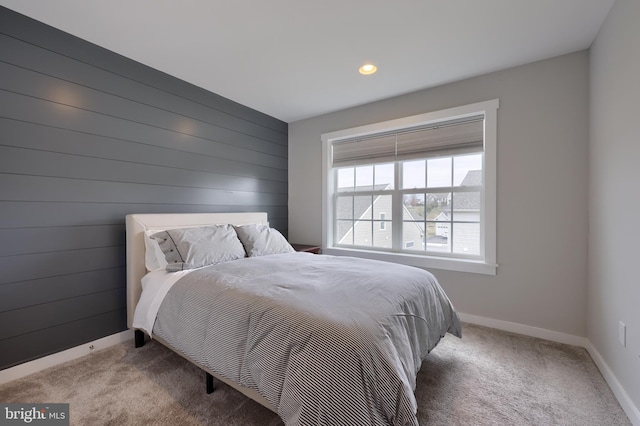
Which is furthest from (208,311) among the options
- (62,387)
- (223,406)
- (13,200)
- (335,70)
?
(335,70)

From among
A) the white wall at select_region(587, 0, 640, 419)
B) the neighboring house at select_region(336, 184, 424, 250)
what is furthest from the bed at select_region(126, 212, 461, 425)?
the neighboring house at select_region(336, 184, 424, 250)

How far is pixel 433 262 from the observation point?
2900mm

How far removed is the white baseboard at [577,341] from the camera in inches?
58.6

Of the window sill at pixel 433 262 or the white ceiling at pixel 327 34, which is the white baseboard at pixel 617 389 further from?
the white ceiling at pixel 327 34

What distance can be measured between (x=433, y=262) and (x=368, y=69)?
2057 mm

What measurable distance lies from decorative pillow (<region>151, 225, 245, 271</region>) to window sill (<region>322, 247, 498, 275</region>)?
1542mm

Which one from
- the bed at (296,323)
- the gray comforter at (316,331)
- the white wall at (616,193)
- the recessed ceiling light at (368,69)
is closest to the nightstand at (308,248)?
the bed at (296,323)

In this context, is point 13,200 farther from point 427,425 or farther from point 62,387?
point 427,425

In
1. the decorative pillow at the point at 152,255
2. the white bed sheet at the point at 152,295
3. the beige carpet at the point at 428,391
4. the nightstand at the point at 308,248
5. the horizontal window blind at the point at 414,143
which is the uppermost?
the horizontal window blind at the point at 414,143

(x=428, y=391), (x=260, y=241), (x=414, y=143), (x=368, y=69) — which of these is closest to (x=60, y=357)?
(x=260, y=241)

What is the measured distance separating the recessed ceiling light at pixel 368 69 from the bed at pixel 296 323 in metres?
1.79

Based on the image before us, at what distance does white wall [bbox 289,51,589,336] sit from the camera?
2252mm

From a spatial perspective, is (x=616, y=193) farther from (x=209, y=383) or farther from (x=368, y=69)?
A: (x=209, y=383)

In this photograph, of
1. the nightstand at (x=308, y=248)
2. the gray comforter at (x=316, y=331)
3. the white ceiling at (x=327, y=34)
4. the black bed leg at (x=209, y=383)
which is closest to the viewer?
the gray comforter at (x=316, y=331)
